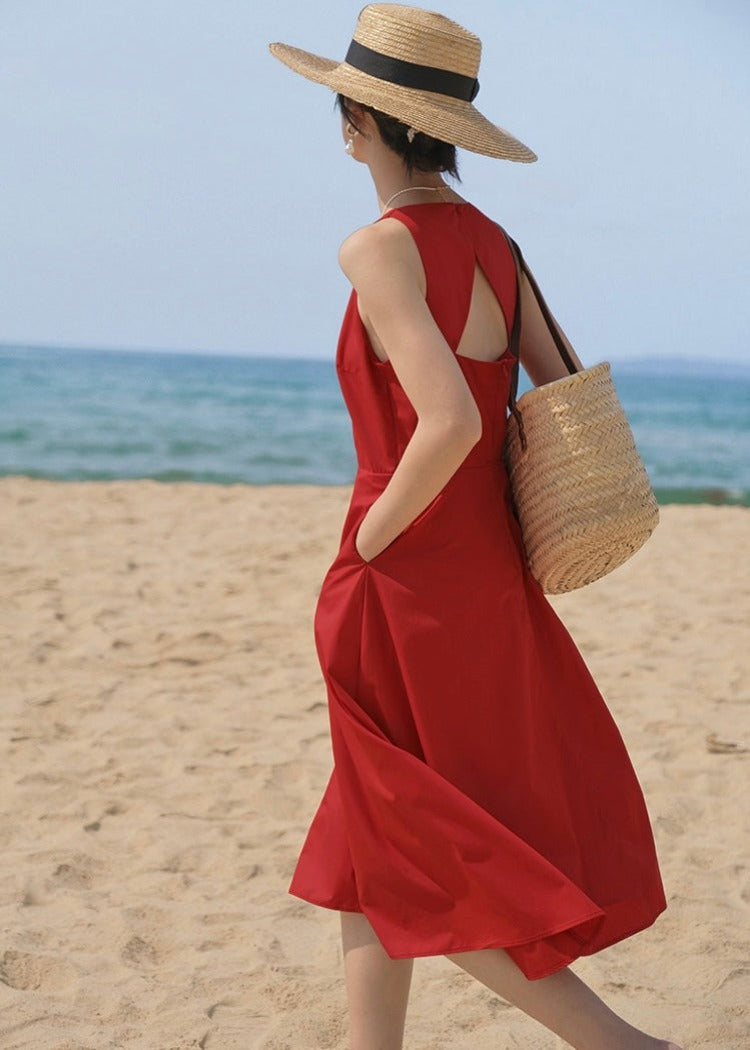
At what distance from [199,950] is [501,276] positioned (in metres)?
1.84

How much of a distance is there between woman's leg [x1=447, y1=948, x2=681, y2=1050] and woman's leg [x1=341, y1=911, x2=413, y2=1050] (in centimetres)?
19

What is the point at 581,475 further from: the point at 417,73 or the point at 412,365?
the point at 417,73

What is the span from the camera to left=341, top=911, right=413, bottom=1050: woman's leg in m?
2.09

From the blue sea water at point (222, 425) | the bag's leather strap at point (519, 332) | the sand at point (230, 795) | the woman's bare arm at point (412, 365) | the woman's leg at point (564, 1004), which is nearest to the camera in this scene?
the woman's bare arm at point (412, 365)

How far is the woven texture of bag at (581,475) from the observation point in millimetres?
1987

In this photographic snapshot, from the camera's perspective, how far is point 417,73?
1951 mm

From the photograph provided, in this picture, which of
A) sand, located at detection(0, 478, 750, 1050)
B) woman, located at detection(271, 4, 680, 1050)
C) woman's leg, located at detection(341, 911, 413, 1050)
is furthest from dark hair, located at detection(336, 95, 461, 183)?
sand, located at detection(0, 478, 750, 1050)

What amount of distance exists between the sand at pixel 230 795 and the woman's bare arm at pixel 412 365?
1370 mm

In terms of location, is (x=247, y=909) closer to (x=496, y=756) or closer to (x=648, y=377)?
(x=496, y=756)

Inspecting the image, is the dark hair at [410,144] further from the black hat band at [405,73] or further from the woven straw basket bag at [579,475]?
the woven straw basket bag at [579,475]

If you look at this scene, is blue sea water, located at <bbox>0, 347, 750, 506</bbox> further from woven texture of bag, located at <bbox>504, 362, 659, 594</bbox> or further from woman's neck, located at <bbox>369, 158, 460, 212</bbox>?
woman's neck, located at <bbox>369, 158, 460, 212</bbox>

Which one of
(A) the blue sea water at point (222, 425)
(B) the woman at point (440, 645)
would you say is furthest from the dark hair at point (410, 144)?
(A) the blue sea water at point (222, 425)

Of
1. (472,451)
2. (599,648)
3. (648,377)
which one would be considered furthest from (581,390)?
(648,377)

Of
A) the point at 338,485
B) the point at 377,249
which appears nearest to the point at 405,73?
the point at 377,249
